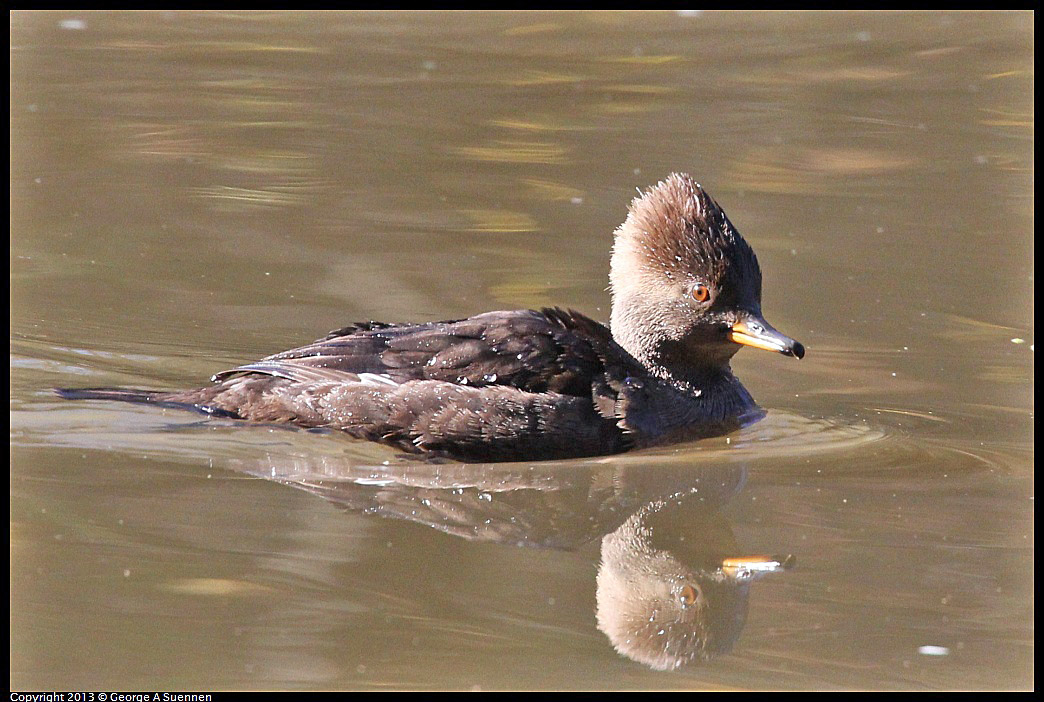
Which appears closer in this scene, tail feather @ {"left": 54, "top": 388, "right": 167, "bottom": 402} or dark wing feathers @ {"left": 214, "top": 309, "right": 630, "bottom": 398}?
dark wing feathers @ {"left": 214, "top": 309, "right": 630, "bottom": 398}

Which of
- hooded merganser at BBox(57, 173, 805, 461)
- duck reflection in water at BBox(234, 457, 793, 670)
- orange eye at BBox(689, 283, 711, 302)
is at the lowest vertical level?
duck reflection in water at BBox(234, 457, 793, 670)

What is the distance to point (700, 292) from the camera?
287 inches

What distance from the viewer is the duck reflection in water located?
527cm

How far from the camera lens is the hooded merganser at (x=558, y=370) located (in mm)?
6855

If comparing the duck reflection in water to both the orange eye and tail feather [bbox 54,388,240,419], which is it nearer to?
tail feather [bbox 54,388,240,419]

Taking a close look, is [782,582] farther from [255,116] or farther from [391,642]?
[255,116]

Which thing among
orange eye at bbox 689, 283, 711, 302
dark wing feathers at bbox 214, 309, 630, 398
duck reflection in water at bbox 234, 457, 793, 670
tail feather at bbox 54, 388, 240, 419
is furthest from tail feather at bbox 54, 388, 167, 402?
orange eye at bbox 689, 283, 711, 302

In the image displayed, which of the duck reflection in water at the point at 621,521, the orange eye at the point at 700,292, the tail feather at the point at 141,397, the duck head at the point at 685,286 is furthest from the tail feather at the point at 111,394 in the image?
the orange eye at the point at 700,292

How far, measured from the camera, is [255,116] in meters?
12.3

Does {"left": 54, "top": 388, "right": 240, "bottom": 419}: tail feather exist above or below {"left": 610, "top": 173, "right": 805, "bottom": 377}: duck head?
below

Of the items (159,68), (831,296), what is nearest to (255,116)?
(159,68)

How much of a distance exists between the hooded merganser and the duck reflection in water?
23 centimetres

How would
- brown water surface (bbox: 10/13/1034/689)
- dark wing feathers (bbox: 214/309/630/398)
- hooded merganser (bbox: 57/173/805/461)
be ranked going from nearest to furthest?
1. brown water surface (bbox: 10/13/1034/689)
2. hooded merganser (bbox: 57/173/805/461)
3. dark wing feathers (bbox: 214/309/630/398)

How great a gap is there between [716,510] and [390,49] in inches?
343
